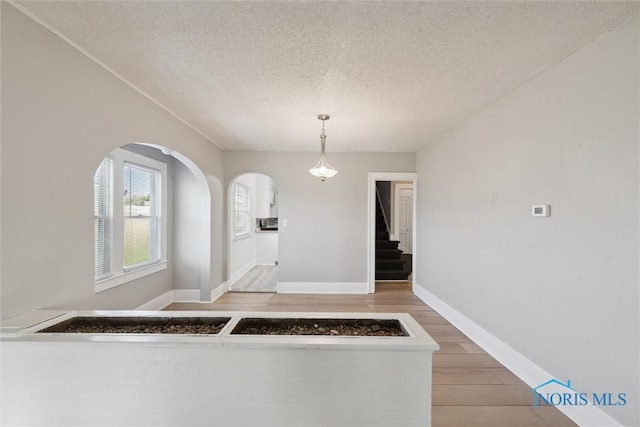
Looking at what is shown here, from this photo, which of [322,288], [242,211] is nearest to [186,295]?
[322,288]

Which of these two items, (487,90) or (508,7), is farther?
(487,90)

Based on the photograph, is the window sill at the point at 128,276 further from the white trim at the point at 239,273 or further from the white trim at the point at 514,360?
the white trim at the point at 514,360

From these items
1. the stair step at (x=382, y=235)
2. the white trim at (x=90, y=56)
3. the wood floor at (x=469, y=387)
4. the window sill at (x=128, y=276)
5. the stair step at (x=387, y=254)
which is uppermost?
the white trim at (x=90, y=56)

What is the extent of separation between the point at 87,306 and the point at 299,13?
91.9 inches

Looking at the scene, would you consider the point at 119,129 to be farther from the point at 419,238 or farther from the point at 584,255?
the point at 419,238

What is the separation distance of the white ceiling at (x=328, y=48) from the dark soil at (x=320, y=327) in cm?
173

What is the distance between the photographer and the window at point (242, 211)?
598 cm

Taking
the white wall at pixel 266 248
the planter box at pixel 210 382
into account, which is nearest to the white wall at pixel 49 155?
the planter box at pixel 210 382

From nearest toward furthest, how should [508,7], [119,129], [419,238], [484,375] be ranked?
[508,7], [119,129], [484,375], [419,238]

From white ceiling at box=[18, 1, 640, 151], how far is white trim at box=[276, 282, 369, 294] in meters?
2.92

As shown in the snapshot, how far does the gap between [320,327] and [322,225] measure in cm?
A: 319

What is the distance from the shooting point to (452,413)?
1.90 metres

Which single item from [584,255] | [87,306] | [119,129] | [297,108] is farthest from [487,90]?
[87,306]

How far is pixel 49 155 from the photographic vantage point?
1.60 meters
